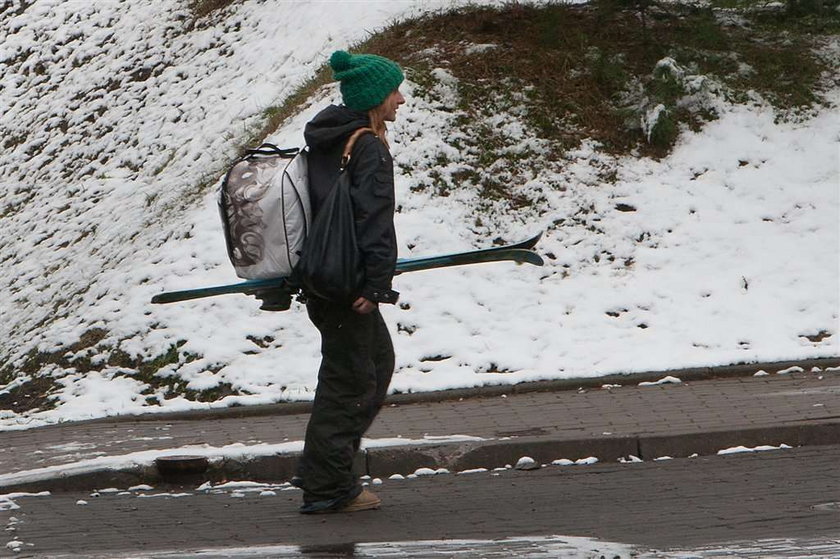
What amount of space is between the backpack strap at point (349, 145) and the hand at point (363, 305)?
23.0 inches

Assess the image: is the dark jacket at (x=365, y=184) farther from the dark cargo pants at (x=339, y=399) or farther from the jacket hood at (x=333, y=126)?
the dark cargo pants at (x=339, y=399)

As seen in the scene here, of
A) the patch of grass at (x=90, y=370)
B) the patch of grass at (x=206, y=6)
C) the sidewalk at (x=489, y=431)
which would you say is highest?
the patch of grass at (x=206, y=6)

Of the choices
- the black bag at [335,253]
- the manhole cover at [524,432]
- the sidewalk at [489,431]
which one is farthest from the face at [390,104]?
the manhole cover at [524,432]

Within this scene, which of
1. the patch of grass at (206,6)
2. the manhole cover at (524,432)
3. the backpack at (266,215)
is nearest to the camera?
the backpack at (266,215)

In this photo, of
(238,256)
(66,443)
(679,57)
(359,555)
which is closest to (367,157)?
(238,256)

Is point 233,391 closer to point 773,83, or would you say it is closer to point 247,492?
point 247,492

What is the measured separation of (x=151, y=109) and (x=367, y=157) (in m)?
9.50

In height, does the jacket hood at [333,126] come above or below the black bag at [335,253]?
above

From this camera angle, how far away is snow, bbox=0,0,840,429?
9.37 metres

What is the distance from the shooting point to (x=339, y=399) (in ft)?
18.7

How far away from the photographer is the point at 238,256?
5.68m

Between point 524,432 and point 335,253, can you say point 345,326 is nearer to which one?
point 335,253

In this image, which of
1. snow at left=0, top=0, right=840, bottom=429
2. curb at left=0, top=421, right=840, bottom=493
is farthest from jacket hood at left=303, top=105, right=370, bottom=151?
snow at left=0, top=0, right=840, bottom=429

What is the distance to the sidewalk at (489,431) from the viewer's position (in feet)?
22.7
